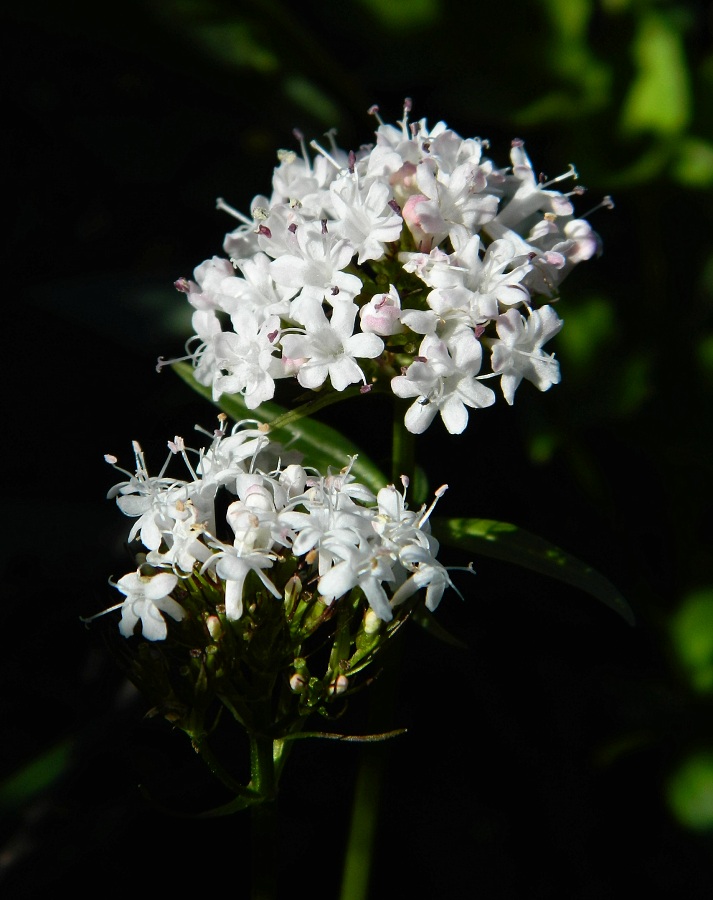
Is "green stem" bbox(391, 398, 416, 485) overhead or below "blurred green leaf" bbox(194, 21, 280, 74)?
below

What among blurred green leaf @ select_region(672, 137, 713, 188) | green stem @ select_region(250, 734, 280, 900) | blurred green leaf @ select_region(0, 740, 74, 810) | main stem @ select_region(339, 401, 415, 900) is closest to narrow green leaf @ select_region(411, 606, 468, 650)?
main stem @ select_region(339, 401, 415, 900)

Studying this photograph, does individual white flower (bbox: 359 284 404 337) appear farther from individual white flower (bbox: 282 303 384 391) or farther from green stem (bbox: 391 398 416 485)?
green stem (bbox: 391 398 416 485)

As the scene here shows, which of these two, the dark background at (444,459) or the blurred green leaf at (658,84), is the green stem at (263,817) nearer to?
the dark background at (444,459)

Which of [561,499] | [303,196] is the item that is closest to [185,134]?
[303,196]

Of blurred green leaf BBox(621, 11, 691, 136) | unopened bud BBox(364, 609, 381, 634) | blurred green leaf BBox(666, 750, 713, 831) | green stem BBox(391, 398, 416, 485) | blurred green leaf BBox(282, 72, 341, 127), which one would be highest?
blurred green leaf BBox(282, 72, 341, 127)

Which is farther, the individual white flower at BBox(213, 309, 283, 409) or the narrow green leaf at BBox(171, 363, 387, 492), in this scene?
the narrow green leaf at BBox(171, 363, 387, 492)

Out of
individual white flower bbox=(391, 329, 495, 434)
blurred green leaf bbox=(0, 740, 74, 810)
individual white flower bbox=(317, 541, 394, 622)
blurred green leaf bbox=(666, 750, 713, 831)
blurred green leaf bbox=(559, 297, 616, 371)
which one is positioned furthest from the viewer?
blurred green leaf bbox=(559, 297, 616, 371)
